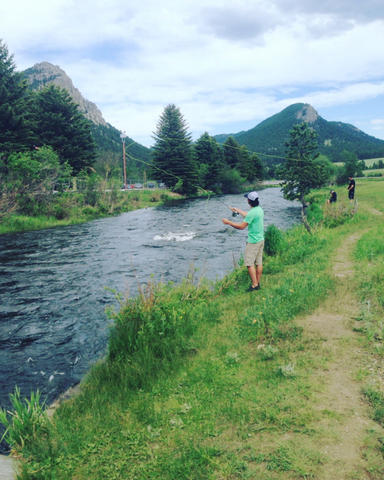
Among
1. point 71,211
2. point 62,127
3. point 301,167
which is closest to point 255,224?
point 71,211

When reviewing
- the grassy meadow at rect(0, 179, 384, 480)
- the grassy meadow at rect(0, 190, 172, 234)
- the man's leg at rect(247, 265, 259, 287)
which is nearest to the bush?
the man's leg at rect(247, 265, 259, 287)

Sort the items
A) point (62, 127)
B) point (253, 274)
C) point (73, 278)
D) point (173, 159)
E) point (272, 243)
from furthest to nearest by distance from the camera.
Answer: point (173, 159) → point (62, 127) → point (272, 243) → point (73, 278) → point (253, 274)

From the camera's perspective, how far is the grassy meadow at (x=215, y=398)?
3158 mm

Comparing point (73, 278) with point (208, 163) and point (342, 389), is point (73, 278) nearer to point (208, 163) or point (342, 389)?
point (342, 389)

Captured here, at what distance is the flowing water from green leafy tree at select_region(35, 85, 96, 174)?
64.7 ft

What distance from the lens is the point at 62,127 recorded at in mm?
41250

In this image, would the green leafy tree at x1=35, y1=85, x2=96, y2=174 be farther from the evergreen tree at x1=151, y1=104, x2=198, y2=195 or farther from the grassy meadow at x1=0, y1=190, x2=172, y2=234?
the evergreen tree at x1=151, y1=104, x2=198, y2=195

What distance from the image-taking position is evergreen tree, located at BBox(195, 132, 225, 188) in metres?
65.8

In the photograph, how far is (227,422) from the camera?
365 cm

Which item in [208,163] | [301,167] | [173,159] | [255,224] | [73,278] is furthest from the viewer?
[208,163]

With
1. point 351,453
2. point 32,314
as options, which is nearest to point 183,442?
point 351,453

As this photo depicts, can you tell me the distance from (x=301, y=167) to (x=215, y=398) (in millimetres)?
42244

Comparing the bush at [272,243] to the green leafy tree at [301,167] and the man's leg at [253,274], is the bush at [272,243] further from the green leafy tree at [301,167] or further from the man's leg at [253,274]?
the green leafy tree at [301,167]

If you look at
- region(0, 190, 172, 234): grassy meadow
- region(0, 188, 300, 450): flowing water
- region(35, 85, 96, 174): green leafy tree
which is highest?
region(35, 85, 96, 174): green leafy tree
